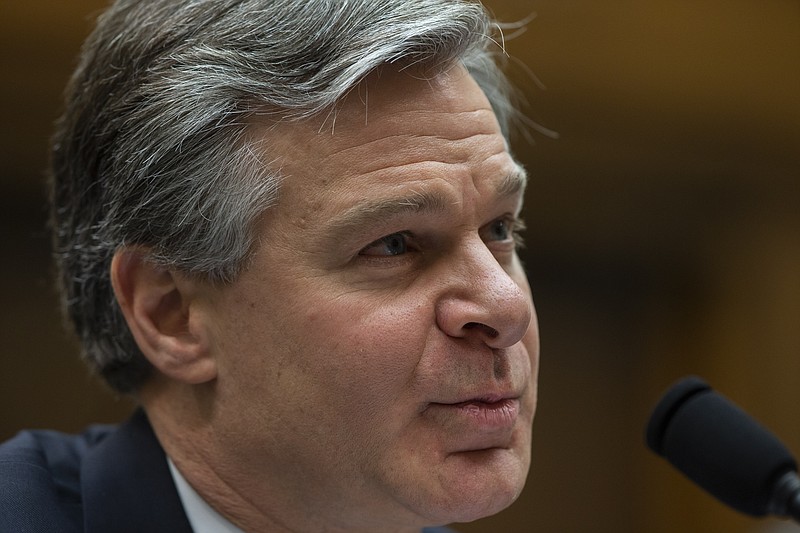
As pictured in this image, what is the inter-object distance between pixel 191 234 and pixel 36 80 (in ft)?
9.89

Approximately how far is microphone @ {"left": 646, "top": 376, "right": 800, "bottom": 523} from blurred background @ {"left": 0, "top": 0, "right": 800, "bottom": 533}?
109 inches

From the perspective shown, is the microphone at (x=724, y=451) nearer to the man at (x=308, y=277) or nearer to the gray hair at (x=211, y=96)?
the man at (x=308, y=277)

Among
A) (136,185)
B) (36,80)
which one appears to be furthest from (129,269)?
(36,80)

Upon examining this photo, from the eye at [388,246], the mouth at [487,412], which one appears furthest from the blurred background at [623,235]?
the mouth at [487,412]

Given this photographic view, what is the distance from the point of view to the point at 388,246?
1.73 meters

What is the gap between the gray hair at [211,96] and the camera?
1.72 m

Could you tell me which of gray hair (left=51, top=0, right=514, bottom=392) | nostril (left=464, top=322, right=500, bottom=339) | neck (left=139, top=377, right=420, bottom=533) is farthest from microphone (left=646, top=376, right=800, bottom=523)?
gray hair (left=51, top=0, right=514, bottom=392)

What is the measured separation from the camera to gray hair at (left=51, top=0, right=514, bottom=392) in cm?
172

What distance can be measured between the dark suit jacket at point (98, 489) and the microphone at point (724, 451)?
0.87m

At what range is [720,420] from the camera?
1774 mm

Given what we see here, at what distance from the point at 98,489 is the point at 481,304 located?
0.76 meters

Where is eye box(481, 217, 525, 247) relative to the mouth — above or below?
above

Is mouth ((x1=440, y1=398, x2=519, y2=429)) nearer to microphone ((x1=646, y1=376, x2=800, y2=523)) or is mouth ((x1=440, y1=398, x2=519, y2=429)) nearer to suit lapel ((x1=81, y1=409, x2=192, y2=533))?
microphone ((x1=646, y1=376, x2=800, y2=523))

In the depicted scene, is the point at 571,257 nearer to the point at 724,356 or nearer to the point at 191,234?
the point at 724,356
